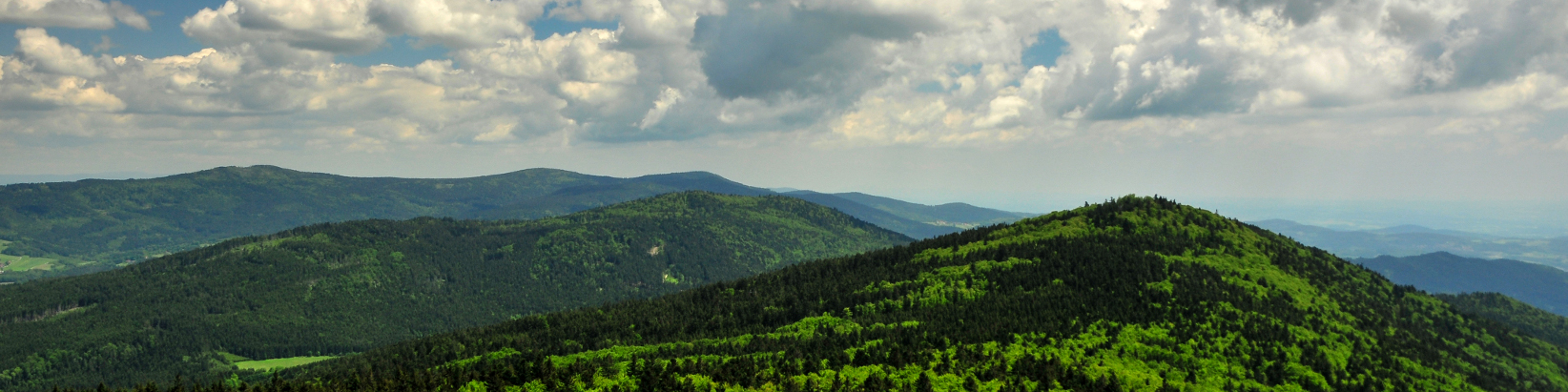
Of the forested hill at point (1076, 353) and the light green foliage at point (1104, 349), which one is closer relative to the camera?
the forested hill at point (1076, 353)

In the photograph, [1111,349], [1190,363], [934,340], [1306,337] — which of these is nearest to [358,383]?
[934,340]

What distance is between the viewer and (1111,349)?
160750 mm

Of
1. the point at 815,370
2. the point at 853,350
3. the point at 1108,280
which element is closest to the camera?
the point at 815,370

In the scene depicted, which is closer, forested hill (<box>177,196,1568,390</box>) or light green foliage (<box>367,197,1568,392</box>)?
forested hill (<box>177,196,1568,390</box>)

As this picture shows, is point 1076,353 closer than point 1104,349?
Yes

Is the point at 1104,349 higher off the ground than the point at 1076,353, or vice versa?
the point at 1104,349

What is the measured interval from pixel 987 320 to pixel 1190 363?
3884cm

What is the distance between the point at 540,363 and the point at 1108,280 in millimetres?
124219

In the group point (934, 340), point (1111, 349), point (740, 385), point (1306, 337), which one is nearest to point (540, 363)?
point (740, 385)

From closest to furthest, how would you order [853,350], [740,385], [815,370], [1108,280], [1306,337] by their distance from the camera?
[740,385]
[815,370]
[853,350]
[1306,337]
[1108,280]

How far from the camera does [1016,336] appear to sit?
16400 cm

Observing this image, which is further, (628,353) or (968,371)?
(628,353)

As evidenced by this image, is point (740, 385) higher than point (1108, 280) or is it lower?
lower

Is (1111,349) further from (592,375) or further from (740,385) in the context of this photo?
(592,375)
